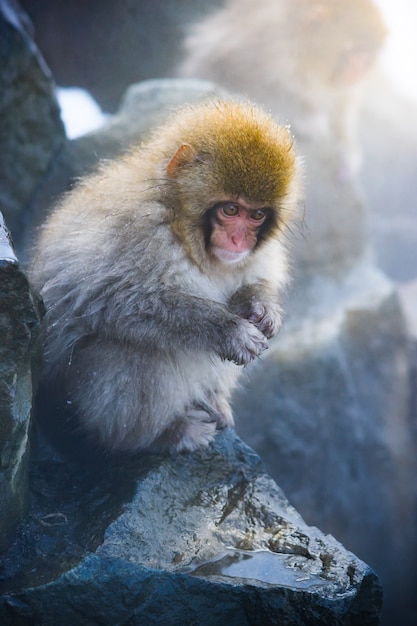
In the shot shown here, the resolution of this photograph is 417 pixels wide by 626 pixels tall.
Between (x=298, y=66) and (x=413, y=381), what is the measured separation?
3134 mm

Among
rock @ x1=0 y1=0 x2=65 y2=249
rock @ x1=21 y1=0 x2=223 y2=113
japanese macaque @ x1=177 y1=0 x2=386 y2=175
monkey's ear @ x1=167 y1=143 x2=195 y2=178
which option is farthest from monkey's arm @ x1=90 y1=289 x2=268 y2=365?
rock @ x1=21 y1=0 x2=223 y2=113

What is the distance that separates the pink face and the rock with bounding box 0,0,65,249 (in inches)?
79.6

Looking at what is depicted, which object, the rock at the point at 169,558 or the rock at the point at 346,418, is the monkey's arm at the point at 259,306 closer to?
the rock at the point at 169,558

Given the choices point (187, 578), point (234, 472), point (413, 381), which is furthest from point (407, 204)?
point (187, 578)

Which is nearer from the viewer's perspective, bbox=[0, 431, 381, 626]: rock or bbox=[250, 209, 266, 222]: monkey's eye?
bbox=[0, 431, 381, 626]: rock

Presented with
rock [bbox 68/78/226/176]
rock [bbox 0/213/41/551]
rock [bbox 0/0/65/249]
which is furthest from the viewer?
rock [bbox 68/78/226/176]

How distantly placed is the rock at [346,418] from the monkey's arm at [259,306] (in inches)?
100

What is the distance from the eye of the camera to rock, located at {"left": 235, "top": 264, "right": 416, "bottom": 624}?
18.3 feet

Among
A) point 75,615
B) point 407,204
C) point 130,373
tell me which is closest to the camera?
point 75,615

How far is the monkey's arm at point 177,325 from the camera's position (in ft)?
8.26

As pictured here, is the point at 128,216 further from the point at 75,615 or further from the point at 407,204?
the point at 407,204

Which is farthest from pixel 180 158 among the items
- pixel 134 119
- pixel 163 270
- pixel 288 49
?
pixel 288 49

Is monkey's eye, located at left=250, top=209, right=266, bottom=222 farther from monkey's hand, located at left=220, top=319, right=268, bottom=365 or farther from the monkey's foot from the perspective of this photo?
the monkey's foot

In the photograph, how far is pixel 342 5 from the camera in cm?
635
